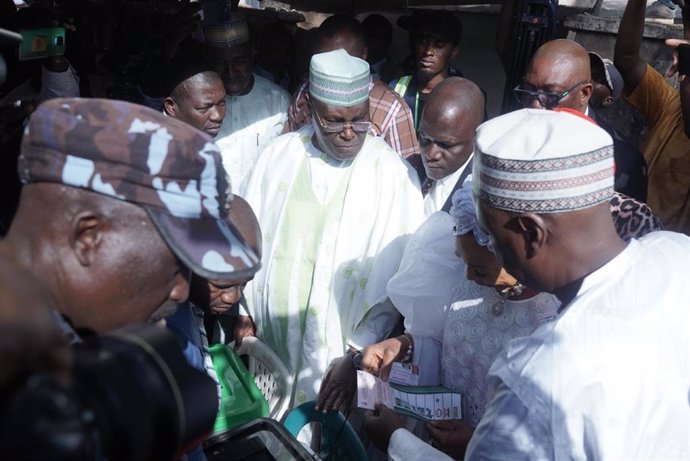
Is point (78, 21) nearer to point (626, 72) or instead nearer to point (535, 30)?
point (535, 30)

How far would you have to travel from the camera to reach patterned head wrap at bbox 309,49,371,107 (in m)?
3.16

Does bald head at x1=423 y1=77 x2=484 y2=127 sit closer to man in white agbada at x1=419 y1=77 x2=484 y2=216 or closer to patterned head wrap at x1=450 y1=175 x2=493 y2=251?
man in white agbada at x1=419 y1=77 x2=484 y2=216

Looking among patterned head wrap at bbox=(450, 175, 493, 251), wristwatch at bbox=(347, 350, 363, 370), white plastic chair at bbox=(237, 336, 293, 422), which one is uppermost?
patterned head wrap at bbox=(450, 175, 493, 251)

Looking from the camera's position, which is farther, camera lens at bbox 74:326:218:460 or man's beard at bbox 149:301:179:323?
man's beard at bbox 149:301:179:323

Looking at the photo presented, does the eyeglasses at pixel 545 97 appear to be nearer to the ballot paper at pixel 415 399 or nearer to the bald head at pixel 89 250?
the ballot paper at pixel 415 399

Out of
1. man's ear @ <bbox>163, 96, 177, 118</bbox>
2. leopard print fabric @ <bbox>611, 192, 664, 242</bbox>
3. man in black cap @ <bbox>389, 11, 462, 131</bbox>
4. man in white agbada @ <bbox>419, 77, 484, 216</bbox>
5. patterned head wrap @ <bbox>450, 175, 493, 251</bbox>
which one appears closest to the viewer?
patterned head wrap @ <bbox>450, 175, 493, 251</bbox>

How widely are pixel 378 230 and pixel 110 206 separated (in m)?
2.10

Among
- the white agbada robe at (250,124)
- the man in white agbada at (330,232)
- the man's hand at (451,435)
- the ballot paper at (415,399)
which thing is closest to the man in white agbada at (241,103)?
the white agbada robe at (250,124)

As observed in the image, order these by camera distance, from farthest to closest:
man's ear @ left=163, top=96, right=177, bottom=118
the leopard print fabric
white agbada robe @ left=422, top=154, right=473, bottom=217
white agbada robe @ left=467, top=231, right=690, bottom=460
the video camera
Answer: man's ear @ left=163, top=96, right=177, bottom=118 < white agbada robe @ left=422, top=154, right=473, bottom=217 < the leopard print fabric < white agbada robe @ left=467, top=231, right=690, bottom=460 < the video camera

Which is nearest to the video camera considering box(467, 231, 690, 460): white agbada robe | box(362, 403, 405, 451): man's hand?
box(467, 231, 690, 460): white agbada robe

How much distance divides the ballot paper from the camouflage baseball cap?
45.8 inches

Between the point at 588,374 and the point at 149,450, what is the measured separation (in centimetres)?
103

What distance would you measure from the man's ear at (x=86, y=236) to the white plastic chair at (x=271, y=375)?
2.12 meters

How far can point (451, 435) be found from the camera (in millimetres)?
2135
